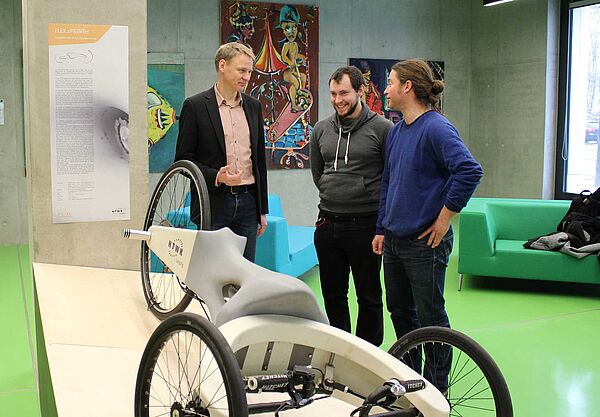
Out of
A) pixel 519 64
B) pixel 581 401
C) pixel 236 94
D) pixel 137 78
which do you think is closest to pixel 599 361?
pixel 581 401

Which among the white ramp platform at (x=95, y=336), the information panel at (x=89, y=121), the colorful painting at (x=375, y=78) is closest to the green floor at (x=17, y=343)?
the white ramp platform at (x=95, y=336)

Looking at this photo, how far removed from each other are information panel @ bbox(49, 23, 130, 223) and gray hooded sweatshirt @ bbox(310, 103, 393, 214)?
102 centimetres

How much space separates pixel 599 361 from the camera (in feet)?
14.9

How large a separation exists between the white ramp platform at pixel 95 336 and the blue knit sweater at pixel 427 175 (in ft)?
3.24

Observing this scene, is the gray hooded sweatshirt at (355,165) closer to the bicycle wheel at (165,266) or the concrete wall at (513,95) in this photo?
the bicycle wheel at (165,266)

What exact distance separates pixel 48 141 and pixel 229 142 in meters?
0.87

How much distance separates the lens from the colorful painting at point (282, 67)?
8.91 m

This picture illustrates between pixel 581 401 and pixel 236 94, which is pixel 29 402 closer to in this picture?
pixel 236 94

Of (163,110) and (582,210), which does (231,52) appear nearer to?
(582,210)

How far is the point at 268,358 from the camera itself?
2.01 metres

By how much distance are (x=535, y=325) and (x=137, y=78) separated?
315cm

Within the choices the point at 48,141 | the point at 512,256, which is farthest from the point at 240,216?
the point at 512,256

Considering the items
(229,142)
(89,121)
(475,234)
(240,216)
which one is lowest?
(475,234)

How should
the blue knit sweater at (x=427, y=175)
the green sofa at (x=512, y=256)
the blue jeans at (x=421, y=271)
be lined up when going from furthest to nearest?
the green sofa at (x=512, y=256) → the blue jeans at (x=421, y=271) → the blue knit sweater at (x=427, y=175)
